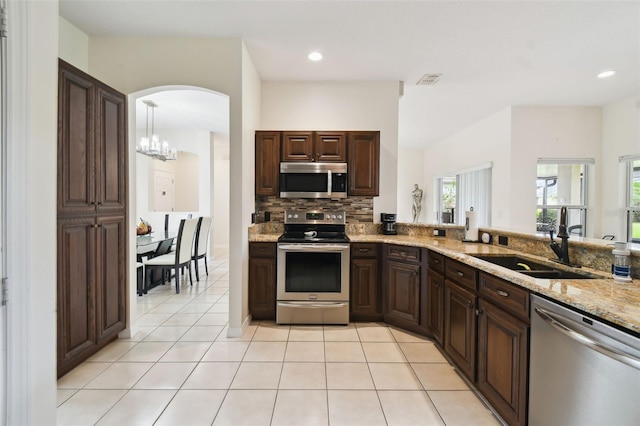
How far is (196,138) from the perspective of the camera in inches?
244

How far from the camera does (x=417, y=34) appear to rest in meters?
2.58

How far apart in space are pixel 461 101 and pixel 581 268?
3.29m

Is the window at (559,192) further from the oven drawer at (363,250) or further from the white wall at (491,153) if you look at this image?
the oven drawer at (363,250)

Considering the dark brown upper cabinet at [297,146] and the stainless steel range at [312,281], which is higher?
the dark brown upper cabinet at [297,146]

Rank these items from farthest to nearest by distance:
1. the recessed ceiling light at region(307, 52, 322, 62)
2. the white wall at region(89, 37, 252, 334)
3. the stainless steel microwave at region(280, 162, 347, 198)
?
the stainless steel microwave at region(280, 162, 347, 198)
the recessed ceiling light at region(307, 52, 322, 62)
the white wall at region(89, 37, 252, 334)

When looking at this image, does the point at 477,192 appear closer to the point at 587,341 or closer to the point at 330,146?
the point at 330,146

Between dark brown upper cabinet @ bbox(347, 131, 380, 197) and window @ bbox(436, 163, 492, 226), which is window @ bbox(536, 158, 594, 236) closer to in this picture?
window @ bbox(436, 163, 492, 226)

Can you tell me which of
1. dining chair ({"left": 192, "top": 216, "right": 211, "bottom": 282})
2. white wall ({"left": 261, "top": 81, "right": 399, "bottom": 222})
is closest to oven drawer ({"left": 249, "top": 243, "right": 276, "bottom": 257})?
white wall ({"left": 261, "top": 81, "right": 399, "bottom": 222})

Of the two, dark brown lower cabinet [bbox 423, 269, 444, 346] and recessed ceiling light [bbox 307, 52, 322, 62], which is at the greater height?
recessed ceiling light [bbox 307, 52, 322, 62]

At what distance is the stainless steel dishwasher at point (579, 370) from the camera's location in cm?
105

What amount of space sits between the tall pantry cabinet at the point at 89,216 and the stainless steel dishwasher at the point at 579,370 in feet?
9.50

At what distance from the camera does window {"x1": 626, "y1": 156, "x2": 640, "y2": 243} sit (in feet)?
13.3

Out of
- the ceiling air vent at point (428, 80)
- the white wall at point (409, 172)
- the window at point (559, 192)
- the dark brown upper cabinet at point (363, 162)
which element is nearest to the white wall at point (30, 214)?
the dark brown upper cabinet at point (363, 162)

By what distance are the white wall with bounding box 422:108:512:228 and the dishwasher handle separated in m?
2.91
